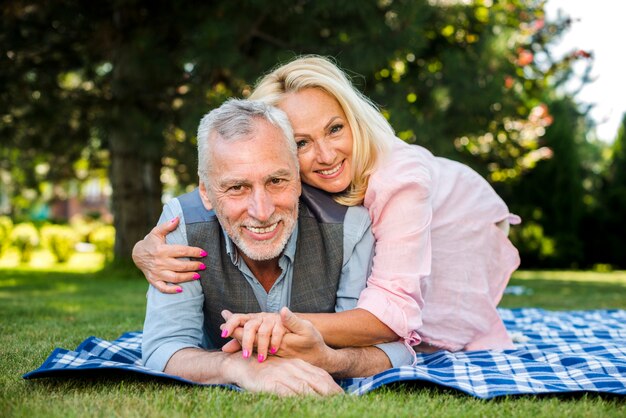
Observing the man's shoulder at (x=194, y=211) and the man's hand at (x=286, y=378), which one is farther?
the man's shoulder at (x=194, y=211)

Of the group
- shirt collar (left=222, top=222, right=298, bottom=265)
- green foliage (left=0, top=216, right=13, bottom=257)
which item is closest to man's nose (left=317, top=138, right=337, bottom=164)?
shirt collar (left=222, top=222, right=298, bottom=265)

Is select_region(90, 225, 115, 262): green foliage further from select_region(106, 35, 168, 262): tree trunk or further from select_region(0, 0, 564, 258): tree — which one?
select_region(106, 35, 168, 262): tree trunk

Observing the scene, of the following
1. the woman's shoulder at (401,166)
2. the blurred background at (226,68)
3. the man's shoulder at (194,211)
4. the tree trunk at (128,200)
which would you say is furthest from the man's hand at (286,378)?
the tree trunk at (128,200)

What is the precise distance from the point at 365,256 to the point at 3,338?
90.1 inches

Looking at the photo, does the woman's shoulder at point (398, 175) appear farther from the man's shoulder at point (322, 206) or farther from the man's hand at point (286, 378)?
the man's hand at point (286, 378)

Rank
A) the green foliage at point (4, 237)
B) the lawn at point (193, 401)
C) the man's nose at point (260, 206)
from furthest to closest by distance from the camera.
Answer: the green foliage at point (4, 237)
the man's nose at point (260, 206)
the lawn at point (193, 401)

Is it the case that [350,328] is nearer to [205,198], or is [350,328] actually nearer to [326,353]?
[326,353]

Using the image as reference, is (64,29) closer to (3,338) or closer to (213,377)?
(3,338)

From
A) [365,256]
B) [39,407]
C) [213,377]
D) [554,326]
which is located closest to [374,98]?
[554,326]

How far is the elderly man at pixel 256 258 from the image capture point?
2783 millimetres

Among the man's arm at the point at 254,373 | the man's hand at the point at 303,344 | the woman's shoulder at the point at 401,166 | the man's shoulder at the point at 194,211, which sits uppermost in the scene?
the woman's shoulder at the point at 401,166

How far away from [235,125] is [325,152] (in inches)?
21.4

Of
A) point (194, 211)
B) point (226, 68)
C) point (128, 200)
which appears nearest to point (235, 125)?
point (194, 211)

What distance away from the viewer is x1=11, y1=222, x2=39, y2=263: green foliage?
1648 centimetres
